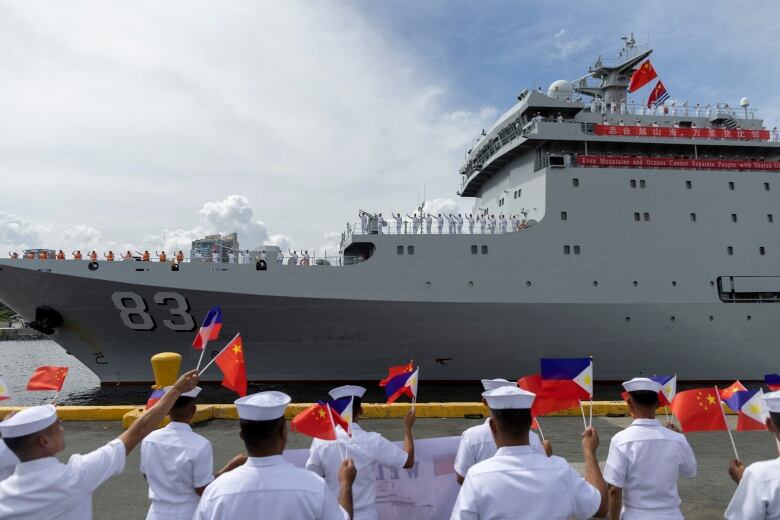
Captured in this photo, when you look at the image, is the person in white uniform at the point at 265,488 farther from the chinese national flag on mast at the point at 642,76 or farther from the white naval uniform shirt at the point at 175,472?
the chinese national flag on mast at the point at 642,76

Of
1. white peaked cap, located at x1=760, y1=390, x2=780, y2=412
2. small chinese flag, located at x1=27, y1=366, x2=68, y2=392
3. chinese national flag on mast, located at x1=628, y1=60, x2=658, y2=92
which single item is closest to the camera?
white peaked cap, located at x1=760, y1=390, x2=780, y2=412

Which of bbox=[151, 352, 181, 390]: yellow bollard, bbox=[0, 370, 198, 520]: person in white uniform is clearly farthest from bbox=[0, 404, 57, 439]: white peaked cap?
bbox=[151, 352, 181, 390]: yellow bollard

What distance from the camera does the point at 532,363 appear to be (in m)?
14.1

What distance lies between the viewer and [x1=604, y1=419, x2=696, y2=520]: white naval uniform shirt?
8.28 feet

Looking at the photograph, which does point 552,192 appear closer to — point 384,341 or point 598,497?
point 384,341

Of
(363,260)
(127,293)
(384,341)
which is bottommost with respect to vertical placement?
(384,341)

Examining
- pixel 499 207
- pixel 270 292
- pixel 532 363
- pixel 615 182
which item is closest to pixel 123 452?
pixel 270 292

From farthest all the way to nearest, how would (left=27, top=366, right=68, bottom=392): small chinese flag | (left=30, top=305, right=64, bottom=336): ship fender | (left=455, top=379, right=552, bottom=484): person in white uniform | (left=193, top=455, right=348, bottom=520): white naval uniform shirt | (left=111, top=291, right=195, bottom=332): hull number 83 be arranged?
1. (left=30, top=305, right=64, bottom=336): ship fender
2. (left=111, top=291, right=195, bottom=332): hull number 83
3. (left=27, top=366, right=68, bottom=392): small chinese flag
4. (left=455, top=379, right=552, bottom=484): person in white uniform
5. (left=193, top=455, right=348, bottom=520): white naval uniform shirt

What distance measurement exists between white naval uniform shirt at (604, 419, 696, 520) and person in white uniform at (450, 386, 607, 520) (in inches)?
32.3

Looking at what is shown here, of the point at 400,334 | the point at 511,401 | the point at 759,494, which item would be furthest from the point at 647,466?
the point at 400,334

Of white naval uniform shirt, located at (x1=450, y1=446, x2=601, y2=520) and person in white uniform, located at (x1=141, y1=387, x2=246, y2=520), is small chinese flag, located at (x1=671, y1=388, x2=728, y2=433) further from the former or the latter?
person in white uniform, located at (x1=141, y1=387, x2=246, y2=520)

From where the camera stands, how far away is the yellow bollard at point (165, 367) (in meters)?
5.39

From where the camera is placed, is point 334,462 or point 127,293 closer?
point 334,462

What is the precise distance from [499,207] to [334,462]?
1630 cm
